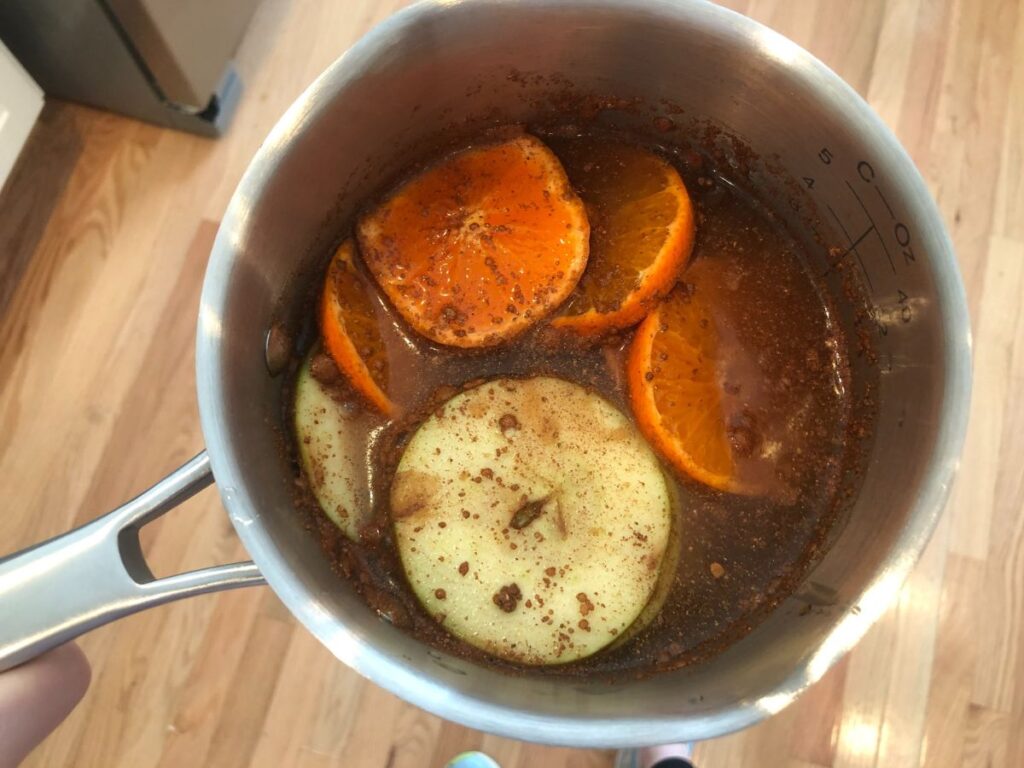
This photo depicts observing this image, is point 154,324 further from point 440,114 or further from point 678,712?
point 678,712

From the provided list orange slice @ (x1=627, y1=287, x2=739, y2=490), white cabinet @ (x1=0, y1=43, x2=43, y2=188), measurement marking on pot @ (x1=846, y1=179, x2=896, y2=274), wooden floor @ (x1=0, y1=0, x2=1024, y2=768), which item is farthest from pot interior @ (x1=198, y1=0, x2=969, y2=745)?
white cabinet @ (x1=0, y1=43, x2=43, y2=188)

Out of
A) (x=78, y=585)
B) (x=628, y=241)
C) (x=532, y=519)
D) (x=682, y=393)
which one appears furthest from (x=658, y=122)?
(x=78, y=585)

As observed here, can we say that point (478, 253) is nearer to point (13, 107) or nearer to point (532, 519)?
point (532, 519)

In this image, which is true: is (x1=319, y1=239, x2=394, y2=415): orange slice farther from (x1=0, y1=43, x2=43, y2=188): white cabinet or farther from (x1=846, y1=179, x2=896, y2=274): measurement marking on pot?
(x1=0, y1=43, x2=43, y2=188): white cabinet

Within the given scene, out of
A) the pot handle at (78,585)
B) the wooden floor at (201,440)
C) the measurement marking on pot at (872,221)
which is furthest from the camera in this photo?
the wooden floor at (201,440)

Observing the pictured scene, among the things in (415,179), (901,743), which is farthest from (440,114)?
(901,743)

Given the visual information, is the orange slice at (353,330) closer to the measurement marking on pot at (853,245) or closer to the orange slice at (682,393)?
the orange slice at (682,393)

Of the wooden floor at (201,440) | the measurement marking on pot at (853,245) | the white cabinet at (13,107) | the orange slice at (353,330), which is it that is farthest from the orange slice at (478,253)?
→ the white cabinet at (13,107)
